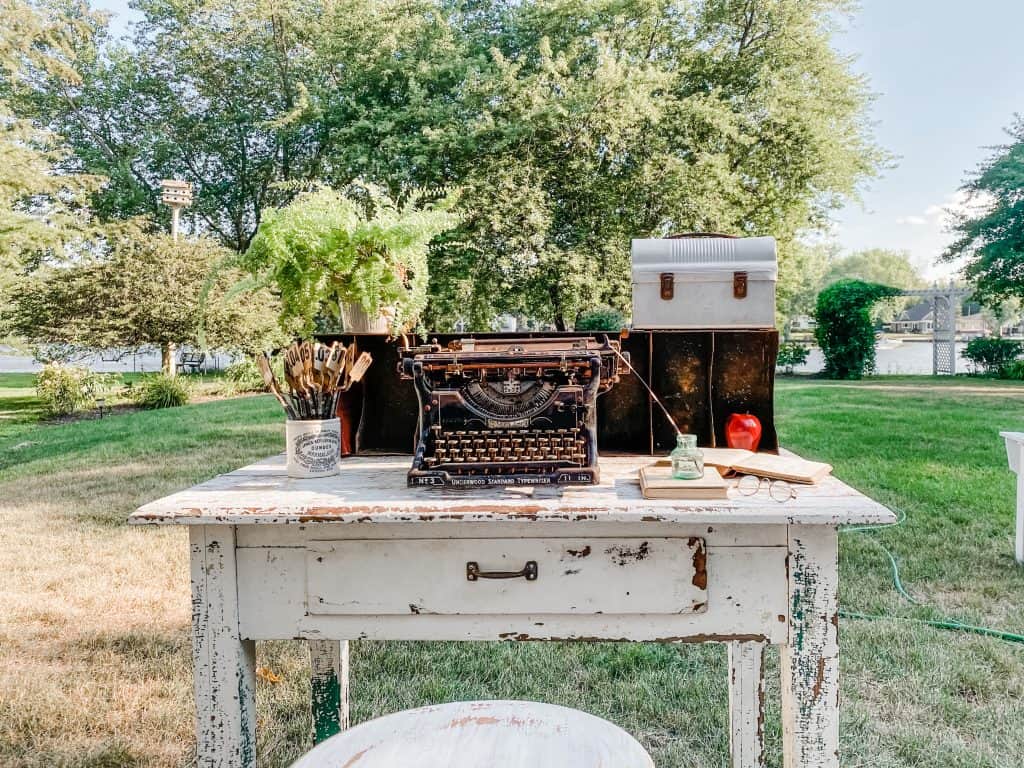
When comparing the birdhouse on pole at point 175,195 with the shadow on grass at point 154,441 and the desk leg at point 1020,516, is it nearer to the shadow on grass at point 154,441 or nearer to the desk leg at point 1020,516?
the shadow on grass at point 154,441

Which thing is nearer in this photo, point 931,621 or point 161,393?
point 931,621

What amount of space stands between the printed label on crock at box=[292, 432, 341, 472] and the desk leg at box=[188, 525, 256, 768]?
0.97ft

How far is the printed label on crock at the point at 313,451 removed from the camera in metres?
1.65

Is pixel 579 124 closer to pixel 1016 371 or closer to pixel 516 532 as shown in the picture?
pixel 1016 371

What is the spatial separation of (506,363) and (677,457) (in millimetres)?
427

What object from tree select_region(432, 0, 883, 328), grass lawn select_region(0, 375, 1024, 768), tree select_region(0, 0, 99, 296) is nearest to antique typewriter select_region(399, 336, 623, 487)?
grass lawn select_region(0, 375, 1024, 768)

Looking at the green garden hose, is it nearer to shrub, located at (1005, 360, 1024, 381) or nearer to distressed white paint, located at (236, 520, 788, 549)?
distressed white paint, located at (236, 520, 788, 549)

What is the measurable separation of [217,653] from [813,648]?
112cm

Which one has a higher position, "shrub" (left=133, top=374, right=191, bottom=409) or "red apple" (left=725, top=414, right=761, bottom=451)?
"red apple" (left=725, top=414, right=761, bottom=451)

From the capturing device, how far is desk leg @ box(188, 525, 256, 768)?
1.38 meters

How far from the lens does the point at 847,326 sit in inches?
582

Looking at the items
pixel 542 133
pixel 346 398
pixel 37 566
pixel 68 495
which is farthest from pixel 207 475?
pixel 542 133

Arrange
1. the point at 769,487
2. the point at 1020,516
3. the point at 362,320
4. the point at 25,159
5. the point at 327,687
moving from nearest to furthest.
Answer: the point at 769,487, the point at 362,320, the point at 327,687, the point at 1020,516, the point at 25,159

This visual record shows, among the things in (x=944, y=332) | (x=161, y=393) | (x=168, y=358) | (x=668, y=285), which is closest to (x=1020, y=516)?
(x=668, y=285)
